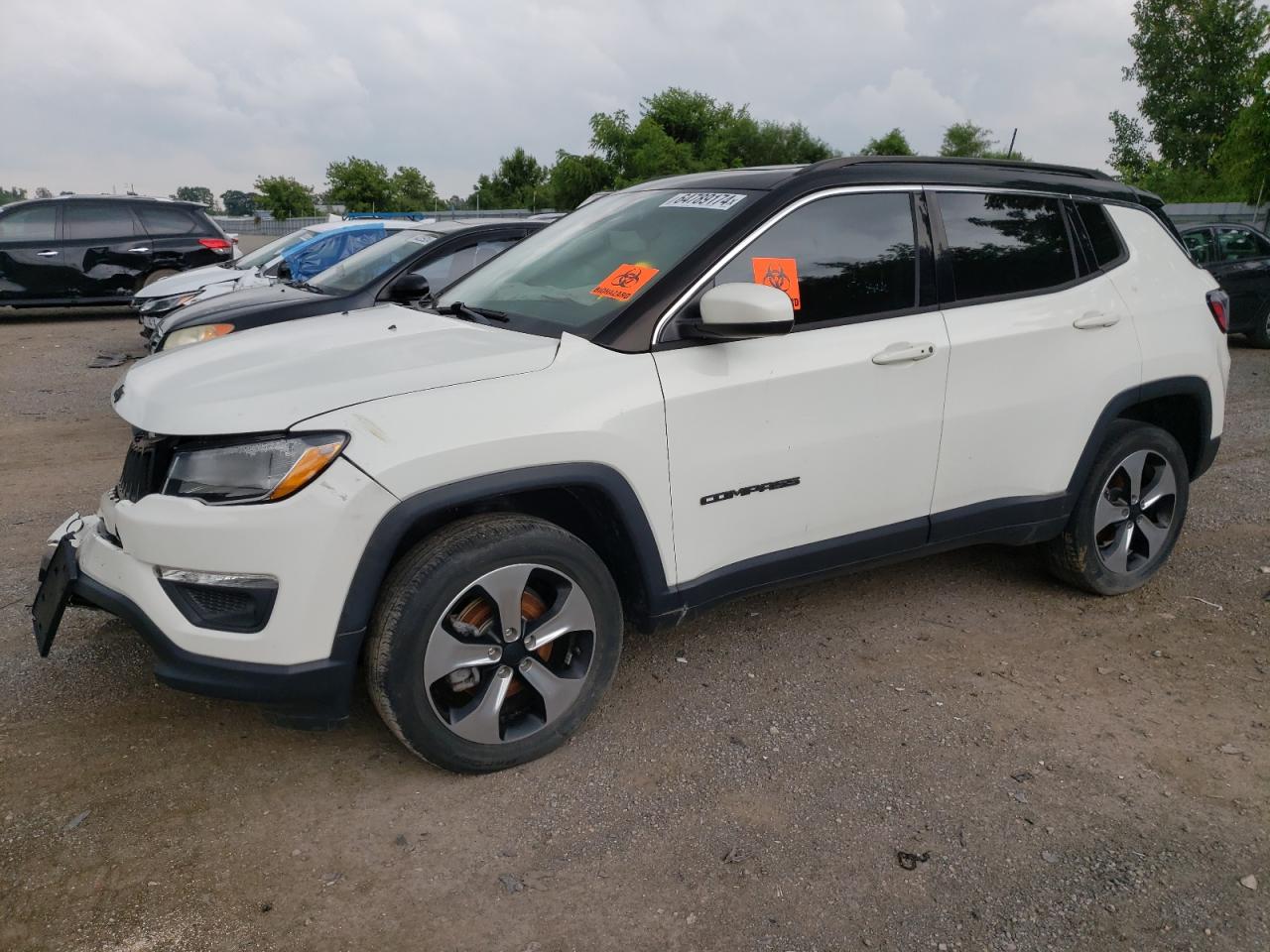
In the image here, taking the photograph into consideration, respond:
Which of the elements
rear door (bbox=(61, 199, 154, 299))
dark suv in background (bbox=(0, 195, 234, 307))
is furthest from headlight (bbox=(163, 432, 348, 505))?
dark suv in background (bbox=(0, 195, 234, 307))

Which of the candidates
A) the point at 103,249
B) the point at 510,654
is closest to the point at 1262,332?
the point at 510,654

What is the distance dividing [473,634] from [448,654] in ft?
0.37

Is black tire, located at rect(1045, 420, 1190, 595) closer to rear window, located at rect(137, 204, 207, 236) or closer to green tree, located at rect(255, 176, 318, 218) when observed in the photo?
rear window, located at rect(137, 204, 207, 236)

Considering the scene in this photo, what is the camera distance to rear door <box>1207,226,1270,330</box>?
11258 mm

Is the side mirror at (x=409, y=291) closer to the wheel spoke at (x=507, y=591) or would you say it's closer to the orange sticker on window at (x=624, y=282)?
the orange sticker on window at (x=624, y=282)

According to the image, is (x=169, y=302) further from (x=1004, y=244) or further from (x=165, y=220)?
(x=1004, y=244)

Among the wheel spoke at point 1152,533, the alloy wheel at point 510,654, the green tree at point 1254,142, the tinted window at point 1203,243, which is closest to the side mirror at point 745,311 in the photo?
the alloy wheel at point 510,654

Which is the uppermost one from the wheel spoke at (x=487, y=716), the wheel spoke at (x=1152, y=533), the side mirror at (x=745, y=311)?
the side mirror at (x=745, y=311)

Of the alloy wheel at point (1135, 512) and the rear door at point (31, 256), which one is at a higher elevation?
the rear door at point (31, 256)

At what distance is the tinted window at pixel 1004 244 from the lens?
11.6 feet

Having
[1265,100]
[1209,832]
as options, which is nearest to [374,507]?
[1209,832]

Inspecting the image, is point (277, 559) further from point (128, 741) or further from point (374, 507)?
point (128, 741)

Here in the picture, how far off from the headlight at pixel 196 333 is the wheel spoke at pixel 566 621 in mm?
4344

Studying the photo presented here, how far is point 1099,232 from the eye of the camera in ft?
12.9
